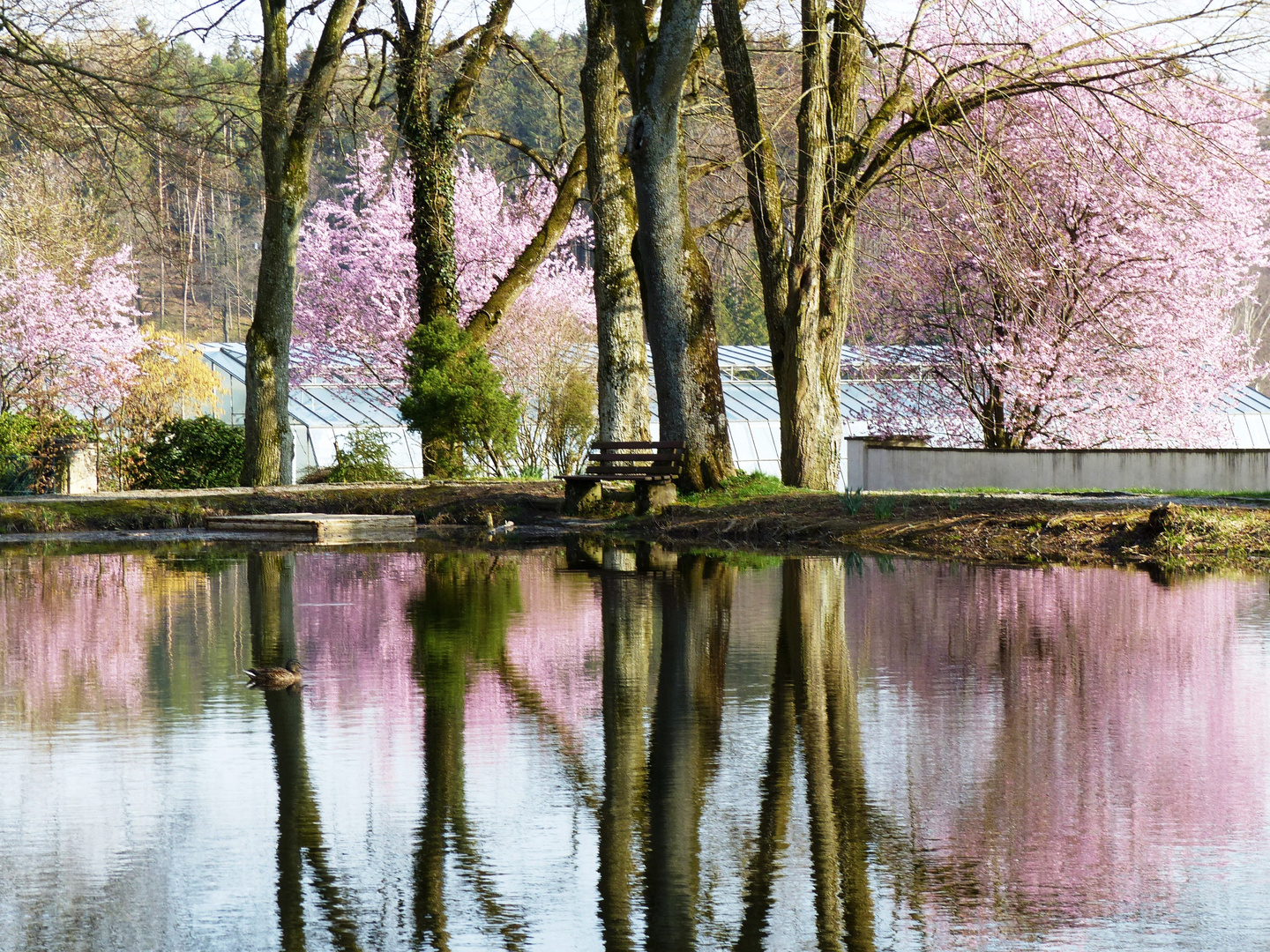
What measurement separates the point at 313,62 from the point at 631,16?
898cm

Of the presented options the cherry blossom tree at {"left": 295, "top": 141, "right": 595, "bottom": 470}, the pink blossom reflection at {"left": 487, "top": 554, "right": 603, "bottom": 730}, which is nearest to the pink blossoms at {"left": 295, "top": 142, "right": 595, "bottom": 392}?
the cherry blossom tree at {"left": 295, "top": 141, "right": 595, "bottom": 470}

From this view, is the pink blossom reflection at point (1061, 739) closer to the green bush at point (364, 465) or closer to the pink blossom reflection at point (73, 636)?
the pink blossom reflection at point (73, 636)

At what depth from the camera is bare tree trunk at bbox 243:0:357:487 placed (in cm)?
2541

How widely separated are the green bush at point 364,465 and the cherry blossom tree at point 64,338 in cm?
911

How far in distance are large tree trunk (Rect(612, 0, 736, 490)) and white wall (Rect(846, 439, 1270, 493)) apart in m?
5.15

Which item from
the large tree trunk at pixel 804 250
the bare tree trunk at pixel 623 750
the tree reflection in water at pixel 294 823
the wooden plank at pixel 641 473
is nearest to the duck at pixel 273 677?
the tree reflection in water at pixel 294 823

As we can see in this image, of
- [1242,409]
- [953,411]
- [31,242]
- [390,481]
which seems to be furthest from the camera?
[1242,409]

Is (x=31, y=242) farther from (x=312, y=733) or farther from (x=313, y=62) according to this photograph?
(x=312, y=733)

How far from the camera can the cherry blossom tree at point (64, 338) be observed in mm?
33875

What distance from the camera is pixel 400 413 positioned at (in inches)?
1438

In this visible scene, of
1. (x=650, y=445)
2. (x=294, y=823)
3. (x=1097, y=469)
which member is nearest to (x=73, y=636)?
(x=294, y=823)

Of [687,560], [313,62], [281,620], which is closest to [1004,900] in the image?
[281,620]

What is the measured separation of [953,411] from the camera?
29.6 m

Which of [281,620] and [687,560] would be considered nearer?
[281,620]
